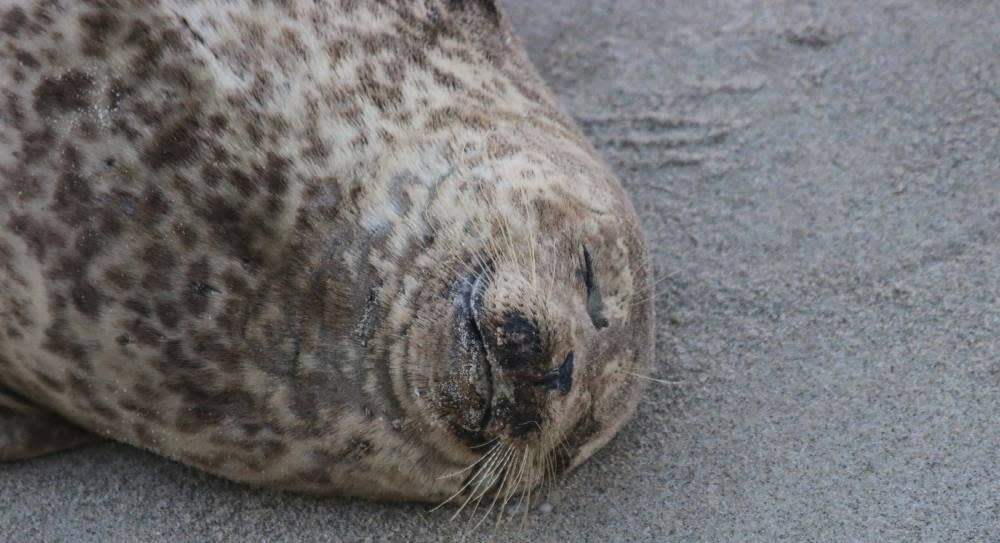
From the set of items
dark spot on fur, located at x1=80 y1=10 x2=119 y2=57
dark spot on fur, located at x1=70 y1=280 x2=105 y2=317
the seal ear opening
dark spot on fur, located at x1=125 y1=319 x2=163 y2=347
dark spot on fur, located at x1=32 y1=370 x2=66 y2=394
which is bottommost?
dark spot on fur, located at x1=32 y1=370 x2=66 y2=394

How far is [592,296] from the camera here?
2936 mm

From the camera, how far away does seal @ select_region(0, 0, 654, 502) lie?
2.76 m

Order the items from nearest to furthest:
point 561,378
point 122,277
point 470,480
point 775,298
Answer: point 561,378 → point 122,277 → point 470,480 → point 775,298

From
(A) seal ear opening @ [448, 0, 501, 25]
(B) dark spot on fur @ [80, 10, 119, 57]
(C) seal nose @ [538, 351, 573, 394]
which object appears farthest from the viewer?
(A) seal ear opening @ [448, 0, 501, 25]

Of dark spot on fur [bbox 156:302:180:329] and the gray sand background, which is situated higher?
dark spot on fur [bbox 156:302:180:329]

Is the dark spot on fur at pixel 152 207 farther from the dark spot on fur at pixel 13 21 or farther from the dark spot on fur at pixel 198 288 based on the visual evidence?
the dark spot on fur at pixel 13 21

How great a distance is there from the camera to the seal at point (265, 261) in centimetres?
276

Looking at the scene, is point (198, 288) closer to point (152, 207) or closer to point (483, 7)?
point (152, 207)

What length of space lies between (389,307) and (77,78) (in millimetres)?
985

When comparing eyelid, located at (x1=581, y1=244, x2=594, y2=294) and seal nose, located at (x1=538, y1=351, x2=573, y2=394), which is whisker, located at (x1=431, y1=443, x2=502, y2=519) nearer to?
seal nose, located at (x1=538, y1=351, x2=573, y2=394)

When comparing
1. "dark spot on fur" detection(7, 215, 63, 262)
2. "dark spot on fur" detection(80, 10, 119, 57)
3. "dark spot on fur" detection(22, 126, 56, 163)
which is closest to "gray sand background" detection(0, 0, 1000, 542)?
"dark spot on fur" detection(7, 215, 63, 262)

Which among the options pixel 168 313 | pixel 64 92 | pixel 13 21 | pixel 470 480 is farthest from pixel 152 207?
pixel 470 480

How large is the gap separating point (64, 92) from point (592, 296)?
56.4 inches

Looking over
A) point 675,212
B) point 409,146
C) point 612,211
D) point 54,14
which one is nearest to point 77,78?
point 54,14
